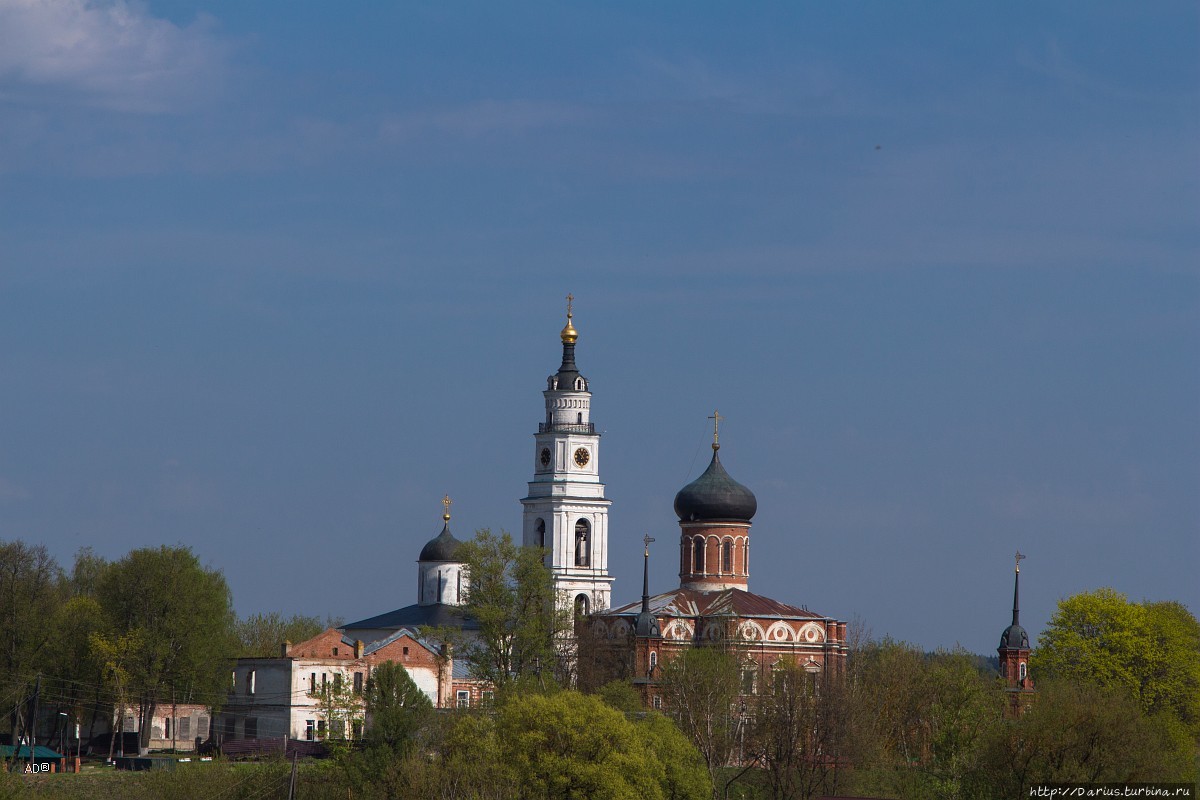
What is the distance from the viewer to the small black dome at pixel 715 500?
265 ft

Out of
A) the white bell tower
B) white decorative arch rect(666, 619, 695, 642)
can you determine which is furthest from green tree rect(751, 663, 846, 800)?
the white bell tower

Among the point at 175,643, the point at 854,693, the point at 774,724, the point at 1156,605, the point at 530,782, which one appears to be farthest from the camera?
the point at 1156,605

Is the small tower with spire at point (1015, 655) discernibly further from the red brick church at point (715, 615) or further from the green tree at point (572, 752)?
the green tree at point (572, 752)

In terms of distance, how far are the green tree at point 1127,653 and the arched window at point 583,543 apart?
19.8 metres

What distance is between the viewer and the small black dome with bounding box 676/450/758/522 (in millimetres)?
80750

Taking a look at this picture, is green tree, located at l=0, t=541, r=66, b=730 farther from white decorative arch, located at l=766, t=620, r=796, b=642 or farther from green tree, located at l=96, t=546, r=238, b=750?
white decorative arch, located at l=766, t=620, r=796, b=642

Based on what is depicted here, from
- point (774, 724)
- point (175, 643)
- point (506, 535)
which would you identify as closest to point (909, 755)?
point (774, 724)

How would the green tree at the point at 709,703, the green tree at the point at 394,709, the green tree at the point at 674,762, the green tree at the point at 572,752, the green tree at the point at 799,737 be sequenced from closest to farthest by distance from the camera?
the green tree at the point at 572,752, the green tree at the point at 674,762, the green tree at the point at 394,709, the green tree at the point at 799,737, the green tree at the point at 709,703

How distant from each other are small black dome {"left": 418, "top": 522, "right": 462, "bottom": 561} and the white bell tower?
8.80 m

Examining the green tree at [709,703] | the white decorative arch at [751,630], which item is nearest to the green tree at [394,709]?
the green tree at [709,703]

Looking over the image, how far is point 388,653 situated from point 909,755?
718 inches

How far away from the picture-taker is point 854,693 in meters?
63.6

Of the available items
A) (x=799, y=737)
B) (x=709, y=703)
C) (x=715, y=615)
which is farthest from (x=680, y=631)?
(x=799, y=737)

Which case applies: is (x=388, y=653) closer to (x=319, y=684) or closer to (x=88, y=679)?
(x=319, y=684)
